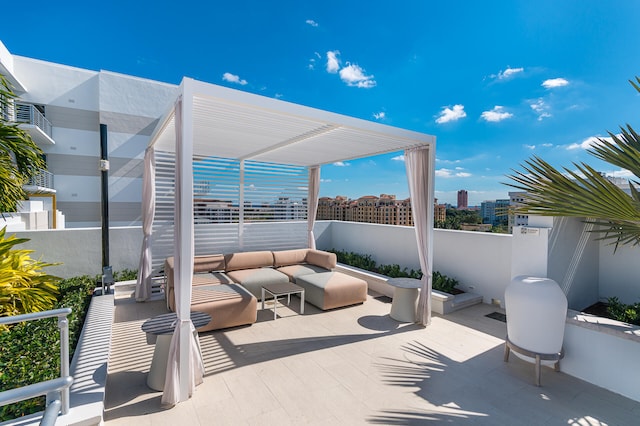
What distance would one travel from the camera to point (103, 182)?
17.1 feet

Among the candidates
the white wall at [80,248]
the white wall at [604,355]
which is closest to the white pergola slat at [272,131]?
the white wall at [80,248]

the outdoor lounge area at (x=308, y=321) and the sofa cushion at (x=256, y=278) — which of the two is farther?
the sofa cushion at (x=256, y=278)

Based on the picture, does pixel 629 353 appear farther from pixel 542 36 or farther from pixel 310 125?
pixel 542 36

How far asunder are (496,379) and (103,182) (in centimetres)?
640

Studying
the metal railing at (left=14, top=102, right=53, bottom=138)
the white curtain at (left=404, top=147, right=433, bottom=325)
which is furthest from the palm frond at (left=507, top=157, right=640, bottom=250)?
the metal railing at (left=14, top=102, right=53, bottom=138)

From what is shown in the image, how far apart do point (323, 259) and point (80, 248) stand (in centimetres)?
490

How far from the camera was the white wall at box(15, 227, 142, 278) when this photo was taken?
5.63 meters

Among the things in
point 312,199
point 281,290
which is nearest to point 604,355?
point 281,290

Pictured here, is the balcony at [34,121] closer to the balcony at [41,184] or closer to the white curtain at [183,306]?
the balcony at [41,184]

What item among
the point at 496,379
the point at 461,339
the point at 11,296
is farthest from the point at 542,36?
the point at 11,296

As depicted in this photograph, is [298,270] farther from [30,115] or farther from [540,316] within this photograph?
[30,115]

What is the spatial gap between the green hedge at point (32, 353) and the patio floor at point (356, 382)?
0.55 m

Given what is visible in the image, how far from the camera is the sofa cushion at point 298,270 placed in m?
6.03

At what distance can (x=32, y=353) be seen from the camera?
2.77 m
